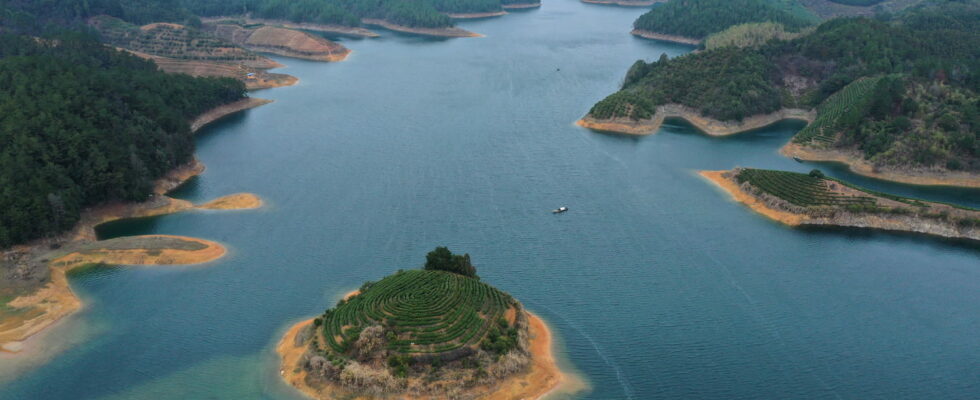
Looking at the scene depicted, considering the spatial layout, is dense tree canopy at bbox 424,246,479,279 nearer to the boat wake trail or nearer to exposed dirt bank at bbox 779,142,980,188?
the boat wake trail

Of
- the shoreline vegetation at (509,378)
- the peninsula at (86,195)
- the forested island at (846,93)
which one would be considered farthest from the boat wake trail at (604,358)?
the forested island at (846,93)

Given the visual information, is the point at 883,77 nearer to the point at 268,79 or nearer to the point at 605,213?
the point at 605,213

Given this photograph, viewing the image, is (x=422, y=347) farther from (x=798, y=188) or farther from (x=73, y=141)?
(x=798, y=188)

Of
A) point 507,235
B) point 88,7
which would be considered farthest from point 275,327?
point 88,7

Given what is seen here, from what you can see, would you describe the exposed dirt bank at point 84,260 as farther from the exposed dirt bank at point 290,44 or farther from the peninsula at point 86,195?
the exposed dirt bank at point 290,44

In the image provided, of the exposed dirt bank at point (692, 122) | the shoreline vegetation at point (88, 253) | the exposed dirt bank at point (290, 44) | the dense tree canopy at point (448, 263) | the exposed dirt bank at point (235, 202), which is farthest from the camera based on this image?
the exposed dirt bank at point (290, 44)

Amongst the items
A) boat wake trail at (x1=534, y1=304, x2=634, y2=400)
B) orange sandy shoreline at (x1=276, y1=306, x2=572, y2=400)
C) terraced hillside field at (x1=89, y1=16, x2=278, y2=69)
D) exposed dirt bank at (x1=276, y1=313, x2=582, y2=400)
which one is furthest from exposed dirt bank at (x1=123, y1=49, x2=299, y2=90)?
boat wake trail at (x1=534, y1=304, x2=634, y2=400)
